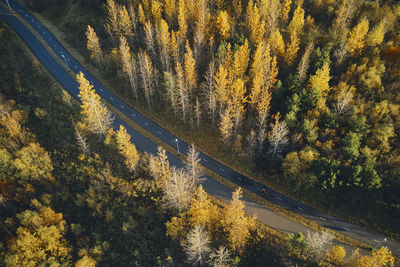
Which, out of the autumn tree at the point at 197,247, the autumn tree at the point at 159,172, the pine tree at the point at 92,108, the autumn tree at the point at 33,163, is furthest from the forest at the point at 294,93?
the autumn tree at the point at 33,163

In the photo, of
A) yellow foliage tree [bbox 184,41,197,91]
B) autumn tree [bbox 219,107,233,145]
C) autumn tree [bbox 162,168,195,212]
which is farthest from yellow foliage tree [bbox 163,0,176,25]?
autumn tree [bbox 162,168,195,212]

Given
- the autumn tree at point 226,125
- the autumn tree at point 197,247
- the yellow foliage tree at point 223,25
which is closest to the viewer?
the autumn tree at point 197,247

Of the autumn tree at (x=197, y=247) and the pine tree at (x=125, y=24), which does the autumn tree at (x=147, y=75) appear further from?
the autumn tree at (x=197, y=247)

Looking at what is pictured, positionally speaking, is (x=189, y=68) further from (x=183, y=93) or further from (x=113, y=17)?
(x=113, y=17)

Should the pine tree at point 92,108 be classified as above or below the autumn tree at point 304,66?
below

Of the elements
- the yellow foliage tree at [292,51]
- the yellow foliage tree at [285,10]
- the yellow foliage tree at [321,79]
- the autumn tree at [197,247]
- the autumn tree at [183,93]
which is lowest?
the autumn tree at [197,247]

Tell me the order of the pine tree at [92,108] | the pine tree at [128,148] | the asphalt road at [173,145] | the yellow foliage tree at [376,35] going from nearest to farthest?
the pine tree at [128,148], the asphalt road at [173,145], the pine tree at [92,108], the yellow foliage tree at [376,35]
